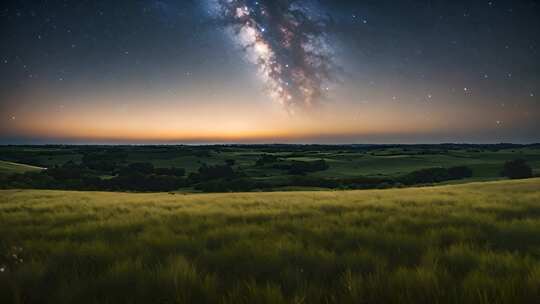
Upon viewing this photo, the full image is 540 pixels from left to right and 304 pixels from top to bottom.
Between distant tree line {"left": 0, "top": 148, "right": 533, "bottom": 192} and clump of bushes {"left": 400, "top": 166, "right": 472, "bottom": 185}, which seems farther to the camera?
clump of bushes {"left": 400, "top": 166, "right": 472, "bottom": 185}

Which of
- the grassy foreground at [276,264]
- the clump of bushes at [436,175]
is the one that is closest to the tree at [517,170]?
the clump of bushes at [436,175]

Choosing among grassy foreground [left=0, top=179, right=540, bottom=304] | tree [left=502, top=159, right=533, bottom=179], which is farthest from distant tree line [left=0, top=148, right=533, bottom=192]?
grassy foreground [left=0, top=179, right=540, bottom=304]

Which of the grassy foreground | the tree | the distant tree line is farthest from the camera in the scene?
the tree

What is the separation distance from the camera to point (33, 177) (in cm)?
5200

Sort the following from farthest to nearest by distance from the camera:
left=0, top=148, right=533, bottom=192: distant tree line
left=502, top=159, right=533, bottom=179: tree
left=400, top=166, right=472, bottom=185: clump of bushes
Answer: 1. left=400, top=166, right=472, bottom=185: clump of bushes
2. left=502, top=159, right=533, bottom=179: tree
3. left=0, top=148, right=533, bottom=192: distant tree line

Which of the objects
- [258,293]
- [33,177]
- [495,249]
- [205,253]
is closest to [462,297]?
[258,293]

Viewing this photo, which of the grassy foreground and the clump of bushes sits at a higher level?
the grassy foreground

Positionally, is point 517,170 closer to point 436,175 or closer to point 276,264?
point 436,175

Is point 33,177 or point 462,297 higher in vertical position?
point 462,297

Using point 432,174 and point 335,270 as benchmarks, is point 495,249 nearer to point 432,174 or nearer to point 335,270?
point 335,270

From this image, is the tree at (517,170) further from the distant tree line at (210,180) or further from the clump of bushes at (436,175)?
the clump of bushes at (436,175)

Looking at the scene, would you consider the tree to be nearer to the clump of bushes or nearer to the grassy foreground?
the clump of bushes

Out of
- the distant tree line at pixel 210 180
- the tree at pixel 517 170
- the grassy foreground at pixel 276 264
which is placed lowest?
the distant tree line at pixel 210 180

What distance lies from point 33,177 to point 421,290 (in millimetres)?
61219
